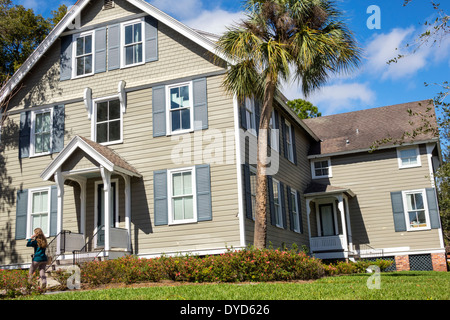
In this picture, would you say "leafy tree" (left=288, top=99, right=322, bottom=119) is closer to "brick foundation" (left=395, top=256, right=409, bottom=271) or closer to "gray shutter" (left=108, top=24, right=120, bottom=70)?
"brick foundation" (left=395, top=256, right=409, bottom=271)

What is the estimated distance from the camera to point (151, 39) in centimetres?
1678

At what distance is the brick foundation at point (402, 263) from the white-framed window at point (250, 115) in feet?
33.3

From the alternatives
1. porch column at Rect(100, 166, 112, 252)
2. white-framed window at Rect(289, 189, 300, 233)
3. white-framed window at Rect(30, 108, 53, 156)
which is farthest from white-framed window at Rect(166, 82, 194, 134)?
white-framed window at Rect(289, 189, 300, 233)

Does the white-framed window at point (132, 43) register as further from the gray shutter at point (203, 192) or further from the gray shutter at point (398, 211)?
the gray shutter at point (398, 211)

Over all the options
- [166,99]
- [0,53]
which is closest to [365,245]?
[166,99]

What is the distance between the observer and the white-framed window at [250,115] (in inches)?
642

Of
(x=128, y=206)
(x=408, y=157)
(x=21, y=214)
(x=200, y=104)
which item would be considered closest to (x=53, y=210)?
(x=21, y=214)

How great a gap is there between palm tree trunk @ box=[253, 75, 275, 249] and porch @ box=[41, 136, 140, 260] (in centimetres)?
443

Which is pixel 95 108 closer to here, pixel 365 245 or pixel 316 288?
pixel 316 288

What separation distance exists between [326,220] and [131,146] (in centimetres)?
1177

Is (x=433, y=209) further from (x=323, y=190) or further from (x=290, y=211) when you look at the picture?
(x=290, y=211)

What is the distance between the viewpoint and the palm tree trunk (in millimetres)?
13203
